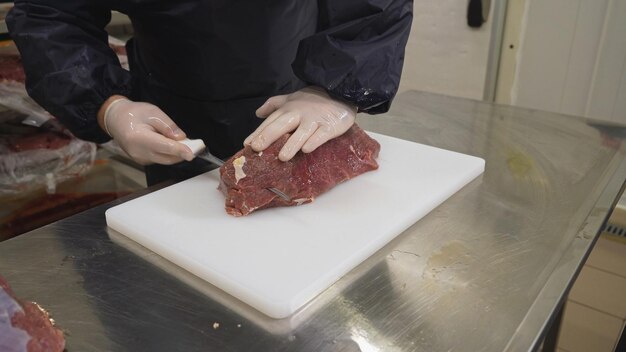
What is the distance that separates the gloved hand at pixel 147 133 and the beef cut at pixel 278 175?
12 cm

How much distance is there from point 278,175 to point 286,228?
0.14 metres

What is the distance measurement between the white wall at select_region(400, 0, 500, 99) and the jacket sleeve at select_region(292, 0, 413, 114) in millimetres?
1355

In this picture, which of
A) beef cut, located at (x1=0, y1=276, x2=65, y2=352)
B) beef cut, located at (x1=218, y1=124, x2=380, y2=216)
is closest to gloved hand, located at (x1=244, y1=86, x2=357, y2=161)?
beef cut, located at (x1=218, y1=124, x2=380, y2=216)

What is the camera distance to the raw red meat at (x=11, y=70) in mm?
1875

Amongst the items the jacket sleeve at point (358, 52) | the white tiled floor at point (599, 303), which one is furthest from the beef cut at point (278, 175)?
the white tiled floor at point (599, 303)

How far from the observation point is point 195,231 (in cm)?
103

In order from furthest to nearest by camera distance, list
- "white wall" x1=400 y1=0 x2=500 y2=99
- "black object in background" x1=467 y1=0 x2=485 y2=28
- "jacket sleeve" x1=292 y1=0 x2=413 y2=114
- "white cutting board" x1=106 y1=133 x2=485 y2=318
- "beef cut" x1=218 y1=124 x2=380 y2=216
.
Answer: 1. "white wall" x1=400 y1=0 x2=500 y2=99
2. "black object in background" x1=467 y1=0 x2=485 y2=28
3. "jacket sleeve" x1=292 y1=0 x2=413 y2=114
4. "beef cut" x1=218 y1=124 x2=380 y2=216
5. "white cutting board" x1=106 y1=133 x2=485 y2=318

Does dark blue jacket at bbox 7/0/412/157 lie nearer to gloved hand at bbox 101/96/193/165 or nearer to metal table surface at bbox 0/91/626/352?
gloved hand at bbox 101/96/193/165

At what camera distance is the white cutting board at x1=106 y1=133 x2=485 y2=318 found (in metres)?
0.88

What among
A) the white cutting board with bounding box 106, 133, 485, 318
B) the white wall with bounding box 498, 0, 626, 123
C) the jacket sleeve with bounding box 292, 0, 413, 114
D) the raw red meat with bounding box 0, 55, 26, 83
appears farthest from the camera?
the white wall with bounding box 498, 0, 626, 123

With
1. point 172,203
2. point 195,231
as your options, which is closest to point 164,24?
point 172,203

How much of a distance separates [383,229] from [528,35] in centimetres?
178

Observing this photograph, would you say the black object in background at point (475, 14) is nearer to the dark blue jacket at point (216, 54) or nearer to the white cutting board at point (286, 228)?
the dark blue jacket at point (216, 54)

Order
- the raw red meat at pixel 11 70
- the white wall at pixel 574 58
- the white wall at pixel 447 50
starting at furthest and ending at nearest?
the white wall at pixel 447 50, the white wall at pixel 574 58, the raw red meat at pixel 11 70
